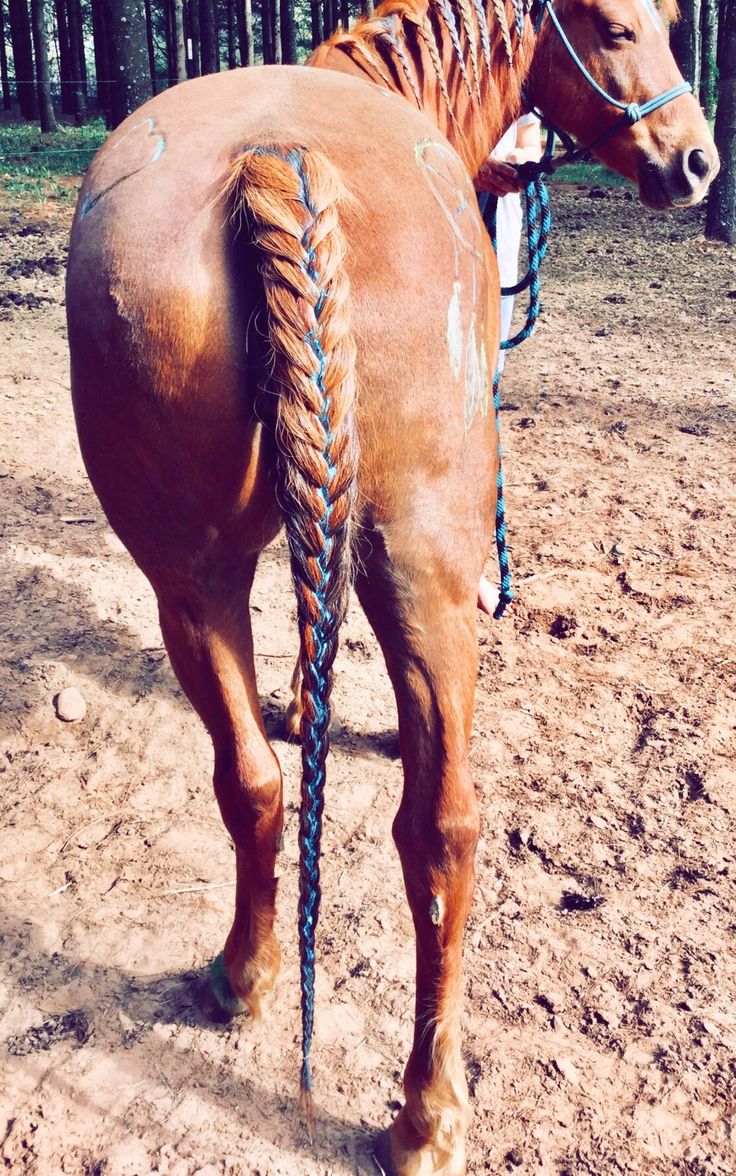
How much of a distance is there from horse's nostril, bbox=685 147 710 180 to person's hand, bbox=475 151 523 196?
20.8 inches

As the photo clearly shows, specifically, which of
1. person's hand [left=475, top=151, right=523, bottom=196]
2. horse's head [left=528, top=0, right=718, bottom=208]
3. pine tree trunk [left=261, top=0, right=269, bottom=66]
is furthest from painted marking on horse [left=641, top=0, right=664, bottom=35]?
pine tree trunk [left=261, top=0, right=269, bottom=66]

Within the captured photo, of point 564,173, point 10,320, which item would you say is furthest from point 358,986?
point 564,173

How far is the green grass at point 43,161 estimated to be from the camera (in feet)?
39.2

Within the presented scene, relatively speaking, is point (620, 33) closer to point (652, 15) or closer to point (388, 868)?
point (652, 15)

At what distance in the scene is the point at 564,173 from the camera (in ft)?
53.1

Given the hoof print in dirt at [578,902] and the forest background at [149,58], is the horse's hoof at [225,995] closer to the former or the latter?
the hoof print in dirt at [578,902]

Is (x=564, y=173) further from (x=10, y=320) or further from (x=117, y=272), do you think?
(x=117, y=272)

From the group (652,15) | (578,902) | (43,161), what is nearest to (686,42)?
(43,161)

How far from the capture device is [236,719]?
198 cm

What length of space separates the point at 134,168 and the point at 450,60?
4.58ft

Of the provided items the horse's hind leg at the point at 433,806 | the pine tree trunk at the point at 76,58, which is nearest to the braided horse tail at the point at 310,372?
the horse's hind leg at the point at 433,806

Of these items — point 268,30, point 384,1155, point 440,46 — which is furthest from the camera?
point 268,30

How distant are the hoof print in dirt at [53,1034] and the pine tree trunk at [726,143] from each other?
33.1 feet

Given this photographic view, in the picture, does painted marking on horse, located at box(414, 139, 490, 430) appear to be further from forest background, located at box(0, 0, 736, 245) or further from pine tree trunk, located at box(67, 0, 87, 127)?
pine tree trunk, located at box(67, 0, 87, 127)
